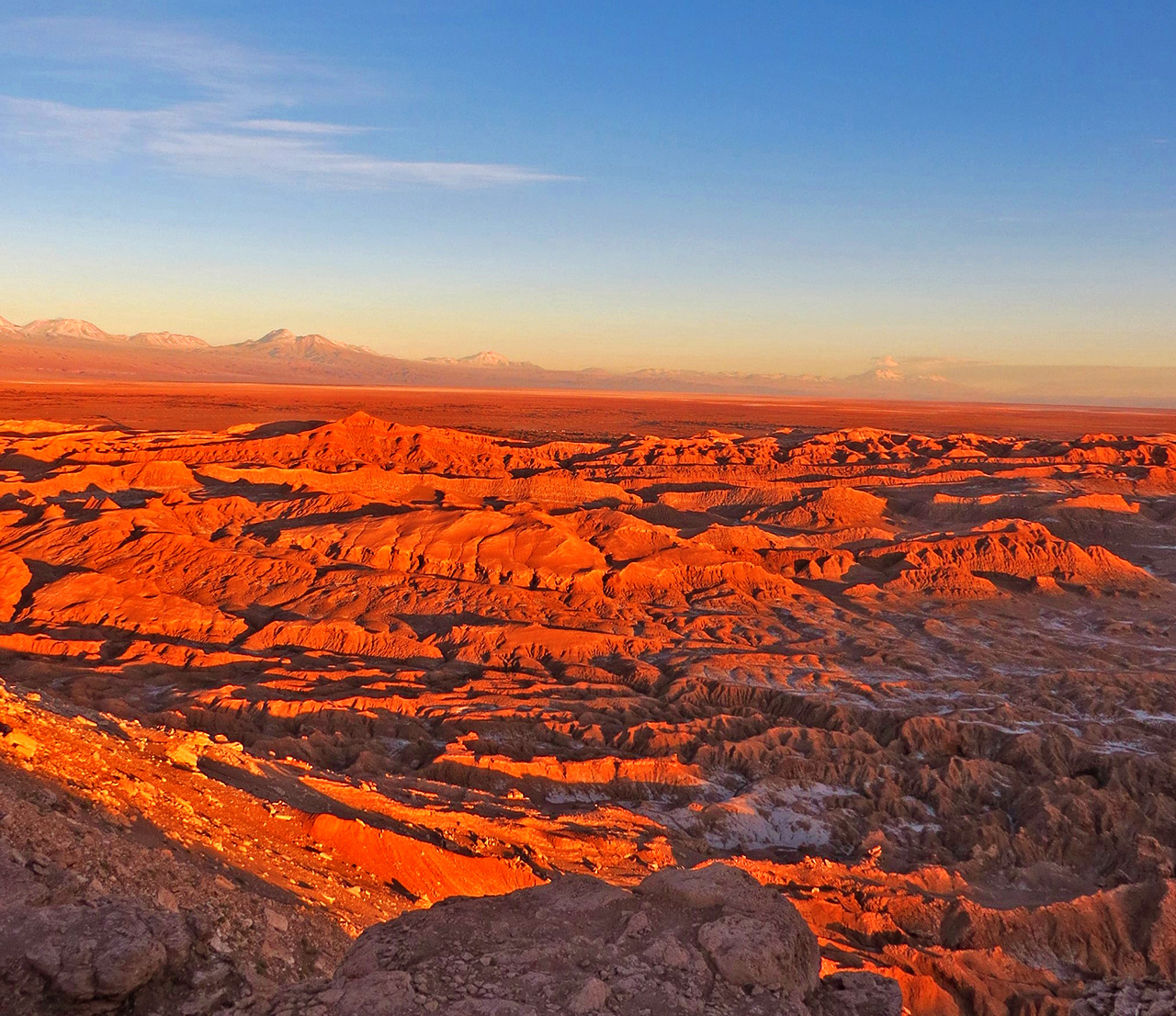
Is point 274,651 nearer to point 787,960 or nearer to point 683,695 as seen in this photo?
point 683,695

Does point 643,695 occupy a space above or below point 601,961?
below

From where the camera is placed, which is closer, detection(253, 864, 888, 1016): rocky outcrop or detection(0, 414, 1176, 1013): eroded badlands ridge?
detection(253, 864, 888, 1016): rocky outcrop

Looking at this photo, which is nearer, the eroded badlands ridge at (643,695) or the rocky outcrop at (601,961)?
the rocky outcrop at (601,961)

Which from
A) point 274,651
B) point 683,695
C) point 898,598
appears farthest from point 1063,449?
point 274,651

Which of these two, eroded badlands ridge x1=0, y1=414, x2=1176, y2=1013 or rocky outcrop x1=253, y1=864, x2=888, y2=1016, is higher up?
rocky outcrop x1=253, y1=864, x2=888, y2=1016

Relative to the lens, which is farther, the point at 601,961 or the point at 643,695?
the point at 643,695

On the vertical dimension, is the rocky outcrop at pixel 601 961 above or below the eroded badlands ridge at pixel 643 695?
above

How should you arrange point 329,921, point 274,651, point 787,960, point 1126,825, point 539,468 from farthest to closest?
1. point 539,468
2. point 274,651
3. point 1126,825
4. point 329,921
5. point 787,960

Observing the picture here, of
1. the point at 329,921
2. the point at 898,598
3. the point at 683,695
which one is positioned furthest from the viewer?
the point at 898,598
